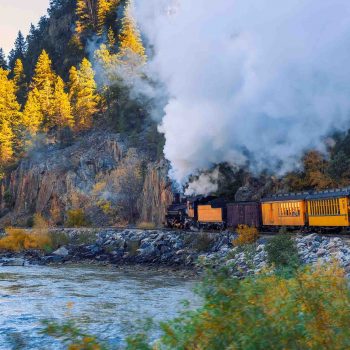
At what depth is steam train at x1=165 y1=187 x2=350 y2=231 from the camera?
74.8 ft

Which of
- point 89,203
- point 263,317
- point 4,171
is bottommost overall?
point 263,317

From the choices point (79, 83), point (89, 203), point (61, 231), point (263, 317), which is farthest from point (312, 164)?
point (79, 83)

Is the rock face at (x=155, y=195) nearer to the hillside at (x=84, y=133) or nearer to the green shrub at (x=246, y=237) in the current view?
the hillside at (x=84, y=133)

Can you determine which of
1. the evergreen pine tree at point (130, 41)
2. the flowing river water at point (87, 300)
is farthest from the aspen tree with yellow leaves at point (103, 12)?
the flowing river water at point (87, 300)

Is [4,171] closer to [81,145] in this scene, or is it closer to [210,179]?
[81,145]

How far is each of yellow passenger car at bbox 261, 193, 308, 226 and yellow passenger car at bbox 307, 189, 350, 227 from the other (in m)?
0.55

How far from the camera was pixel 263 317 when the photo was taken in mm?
4910

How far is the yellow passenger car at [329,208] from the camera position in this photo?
2197 cm

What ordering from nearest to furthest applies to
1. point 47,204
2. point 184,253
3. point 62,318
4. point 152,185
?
point 62,318 → point 184,253 → point 152,185 → point 47,204

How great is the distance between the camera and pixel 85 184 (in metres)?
55.8

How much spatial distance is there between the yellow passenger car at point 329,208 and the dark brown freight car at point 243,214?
4586mm

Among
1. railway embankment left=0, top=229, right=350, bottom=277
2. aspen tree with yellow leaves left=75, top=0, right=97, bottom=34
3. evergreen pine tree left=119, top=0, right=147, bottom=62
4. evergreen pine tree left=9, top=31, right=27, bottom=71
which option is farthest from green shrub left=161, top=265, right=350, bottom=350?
evergreen pine tree left=9, top=31, right=27, bottom=71

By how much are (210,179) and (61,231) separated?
48.9 feet

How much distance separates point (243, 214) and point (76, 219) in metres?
25.1
